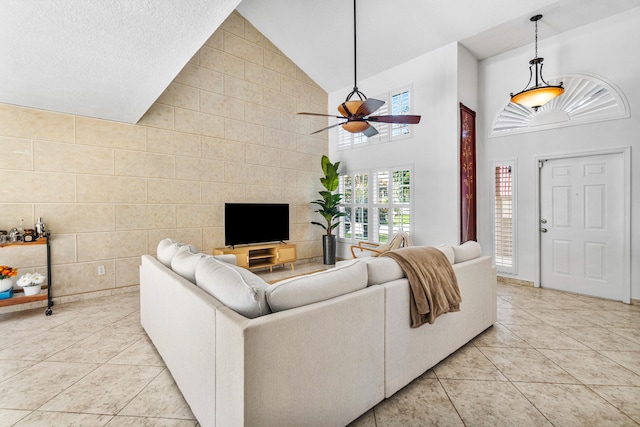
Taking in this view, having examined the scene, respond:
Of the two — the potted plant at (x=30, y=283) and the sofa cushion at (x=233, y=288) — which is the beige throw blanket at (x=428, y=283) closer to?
the sofa cushion at (x=233, y=288)

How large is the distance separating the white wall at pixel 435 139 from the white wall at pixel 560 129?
1.46 feet

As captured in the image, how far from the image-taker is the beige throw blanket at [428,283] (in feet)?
6.36

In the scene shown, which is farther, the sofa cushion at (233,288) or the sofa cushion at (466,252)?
the sofa cushion at (466,252)

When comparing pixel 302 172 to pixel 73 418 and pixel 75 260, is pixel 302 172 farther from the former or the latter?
pixel 73 418

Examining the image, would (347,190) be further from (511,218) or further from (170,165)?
(170,165)

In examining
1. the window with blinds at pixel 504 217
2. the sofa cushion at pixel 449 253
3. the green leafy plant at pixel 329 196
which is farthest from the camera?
the green leafy plant at pixel 329 196

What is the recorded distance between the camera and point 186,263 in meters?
2.06

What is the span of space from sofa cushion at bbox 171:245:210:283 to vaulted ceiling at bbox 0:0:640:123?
1.65 metres

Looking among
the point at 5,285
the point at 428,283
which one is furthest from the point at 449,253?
the point at 5,285

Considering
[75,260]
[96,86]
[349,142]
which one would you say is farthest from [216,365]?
[349,142]

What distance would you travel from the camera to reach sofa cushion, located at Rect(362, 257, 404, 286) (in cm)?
186

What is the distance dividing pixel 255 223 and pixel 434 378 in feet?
12.6

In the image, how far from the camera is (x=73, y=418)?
1.69 m

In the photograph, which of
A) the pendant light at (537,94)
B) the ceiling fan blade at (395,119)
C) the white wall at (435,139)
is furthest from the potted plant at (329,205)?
the pendant light at (537,94)
